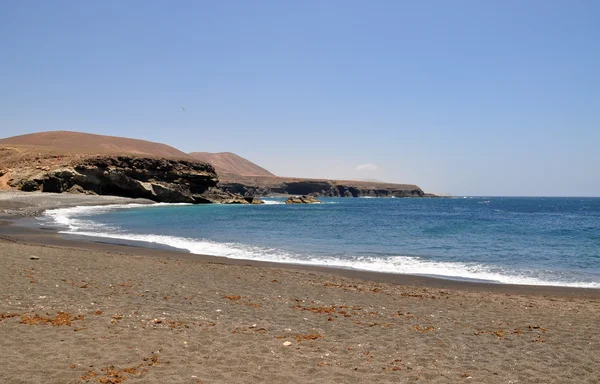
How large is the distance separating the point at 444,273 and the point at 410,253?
5.20 m

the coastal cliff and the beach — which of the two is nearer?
the beach

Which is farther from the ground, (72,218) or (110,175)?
(110,175)

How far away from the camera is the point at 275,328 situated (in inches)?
319

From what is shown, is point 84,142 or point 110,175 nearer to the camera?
point 110,175

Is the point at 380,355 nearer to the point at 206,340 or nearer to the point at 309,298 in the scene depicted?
the point at 206,340

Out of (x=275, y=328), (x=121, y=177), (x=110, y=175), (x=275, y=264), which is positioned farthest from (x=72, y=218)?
(x=121, y=177)

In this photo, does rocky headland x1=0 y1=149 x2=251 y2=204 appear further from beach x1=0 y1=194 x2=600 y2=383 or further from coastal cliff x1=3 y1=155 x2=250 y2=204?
beach x1=0 y1=194 x2=600 y2=383

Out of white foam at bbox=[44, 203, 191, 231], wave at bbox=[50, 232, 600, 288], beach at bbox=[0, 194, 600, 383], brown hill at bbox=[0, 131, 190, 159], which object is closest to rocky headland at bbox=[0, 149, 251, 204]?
white foam at bbox=[44, 203, 191, 231]

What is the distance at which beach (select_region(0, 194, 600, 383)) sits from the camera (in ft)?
19.3

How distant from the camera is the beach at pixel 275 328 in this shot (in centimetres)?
589

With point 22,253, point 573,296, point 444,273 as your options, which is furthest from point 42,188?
point 573,296

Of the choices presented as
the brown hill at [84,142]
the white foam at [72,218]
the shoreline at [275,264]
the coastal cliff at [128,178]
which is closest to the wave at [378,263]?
the shoreline at [275,264]

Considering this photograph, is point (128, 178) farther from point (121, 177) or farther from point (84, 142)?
point (84, 142)

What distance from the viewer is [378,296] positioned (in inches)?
466
